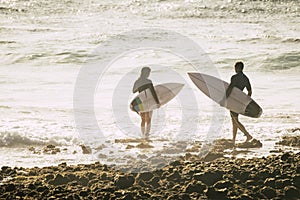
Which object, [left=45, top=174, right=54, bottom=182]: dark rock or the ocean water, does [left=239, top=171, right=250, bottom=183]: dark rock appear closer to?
[left=45, top=174, right=54, bottom=182]: dark rock

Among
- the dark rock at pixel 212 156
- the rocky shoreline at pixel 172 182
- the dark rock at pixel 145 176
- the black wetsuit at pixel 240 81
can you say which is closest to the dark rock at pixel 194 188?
the rocky shoreline at pixel 172 182

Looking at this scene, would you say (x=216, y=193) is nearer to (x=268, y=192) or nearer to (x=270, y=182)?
(x=268, y=192)

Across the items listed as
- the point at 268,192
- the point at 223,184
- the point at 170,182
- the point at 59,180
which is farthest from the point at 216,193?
the point at 59,180

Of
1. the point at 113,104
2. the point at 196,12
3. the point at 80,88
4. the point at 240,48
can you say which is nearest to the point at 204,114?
the point at 113,104

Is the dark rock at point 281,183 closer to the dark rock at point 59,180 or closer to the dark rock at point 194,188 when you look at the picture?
the dark rock at point 194,188

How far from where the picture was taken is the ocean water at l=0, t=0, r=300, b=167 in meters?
12.1

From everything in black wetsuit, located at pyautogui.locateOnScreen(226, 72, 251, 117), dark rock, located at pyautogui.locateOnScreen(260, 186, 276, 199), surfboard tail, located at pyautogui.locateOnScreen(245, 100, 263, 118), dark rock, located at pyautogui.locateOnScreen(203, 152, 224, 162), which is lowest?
dark rock, located at pyautogui.locateOnScreen(260, 186, 276, 199)

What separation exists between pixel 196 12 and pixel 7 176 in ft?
97.4

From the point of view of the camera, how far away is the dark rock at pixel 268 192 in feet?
21.5

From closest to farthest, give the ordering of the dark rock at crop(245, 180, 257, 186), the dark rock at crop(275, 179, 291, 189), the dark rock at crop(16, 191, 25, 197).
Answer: the dark rock at crop(16, 191, 25, 197), the dark rock at crop(275, 179, 291, 189), the dark rock at crop(245, 180, 257, 186)

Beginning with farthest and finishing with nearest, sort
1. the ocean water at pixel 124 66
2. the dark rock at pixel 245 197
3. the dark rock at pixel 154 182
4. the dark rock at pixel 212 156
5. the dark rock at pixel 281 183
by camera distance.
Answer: the ocean water at pixel 124 66 → the dark rock at pixel 212 156 → the dark rock at pixel 154 182 → the dark rock at pixel 281 183 → the dark rock at pixel 245 197

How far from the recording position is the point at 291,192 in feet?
21.6

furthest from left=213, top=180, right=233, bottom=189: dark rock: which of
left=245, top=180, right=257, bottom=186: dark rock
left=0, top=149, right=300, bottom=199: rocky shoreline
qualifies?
left=245, top=180, right=257, bottom=186: dark rock

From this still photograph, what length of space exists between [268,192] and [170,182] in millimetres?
1194
